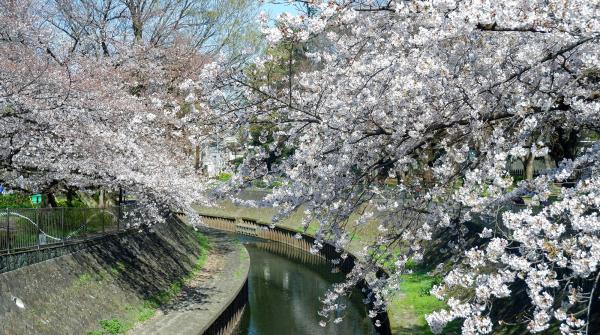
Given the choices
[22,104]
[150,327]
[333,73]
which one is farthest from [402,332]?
[22,104]

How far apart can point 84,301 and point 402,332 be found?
8.24 m

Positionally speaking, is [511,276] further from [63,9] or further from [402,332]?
[63,9]

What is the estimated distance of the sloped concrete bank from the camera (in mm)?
11930

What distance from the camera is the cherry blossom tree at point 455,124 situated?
4852 millimetres

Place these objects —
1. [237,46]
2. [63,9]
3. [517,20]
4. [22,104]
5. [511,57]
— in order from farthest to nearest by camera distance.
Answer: [237,46] < [63,9] < [22,104] < [511,57] < [517,20]

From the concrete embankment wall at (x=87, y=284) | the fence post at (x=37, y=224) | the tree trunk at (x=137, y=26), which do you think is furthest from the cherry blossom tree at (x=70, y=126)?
the tree trunk at (x=137, y=26)

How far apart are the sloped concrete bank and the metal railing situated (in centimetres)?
48

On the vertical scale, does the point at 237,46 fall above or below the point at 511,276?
above

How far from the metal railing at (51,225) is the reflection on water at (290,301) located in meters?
6.04

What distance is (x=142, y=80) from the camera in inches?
1019

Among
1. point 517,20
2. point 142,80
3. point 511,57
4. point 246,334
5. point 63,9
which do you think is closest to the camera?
point 517,20

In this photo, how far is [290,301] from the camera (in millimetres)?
24875

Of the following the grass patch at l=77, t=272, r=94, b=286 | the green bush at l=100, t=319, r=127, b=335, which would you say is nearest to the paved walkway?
the green bush at l=100, t=319, r=127, b=335

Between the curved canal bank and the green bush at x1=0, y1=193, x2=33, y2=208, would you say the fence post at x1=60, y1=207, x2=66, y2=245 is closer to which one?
the green bush at x1=0, y1=193, x2=33, y2=208
